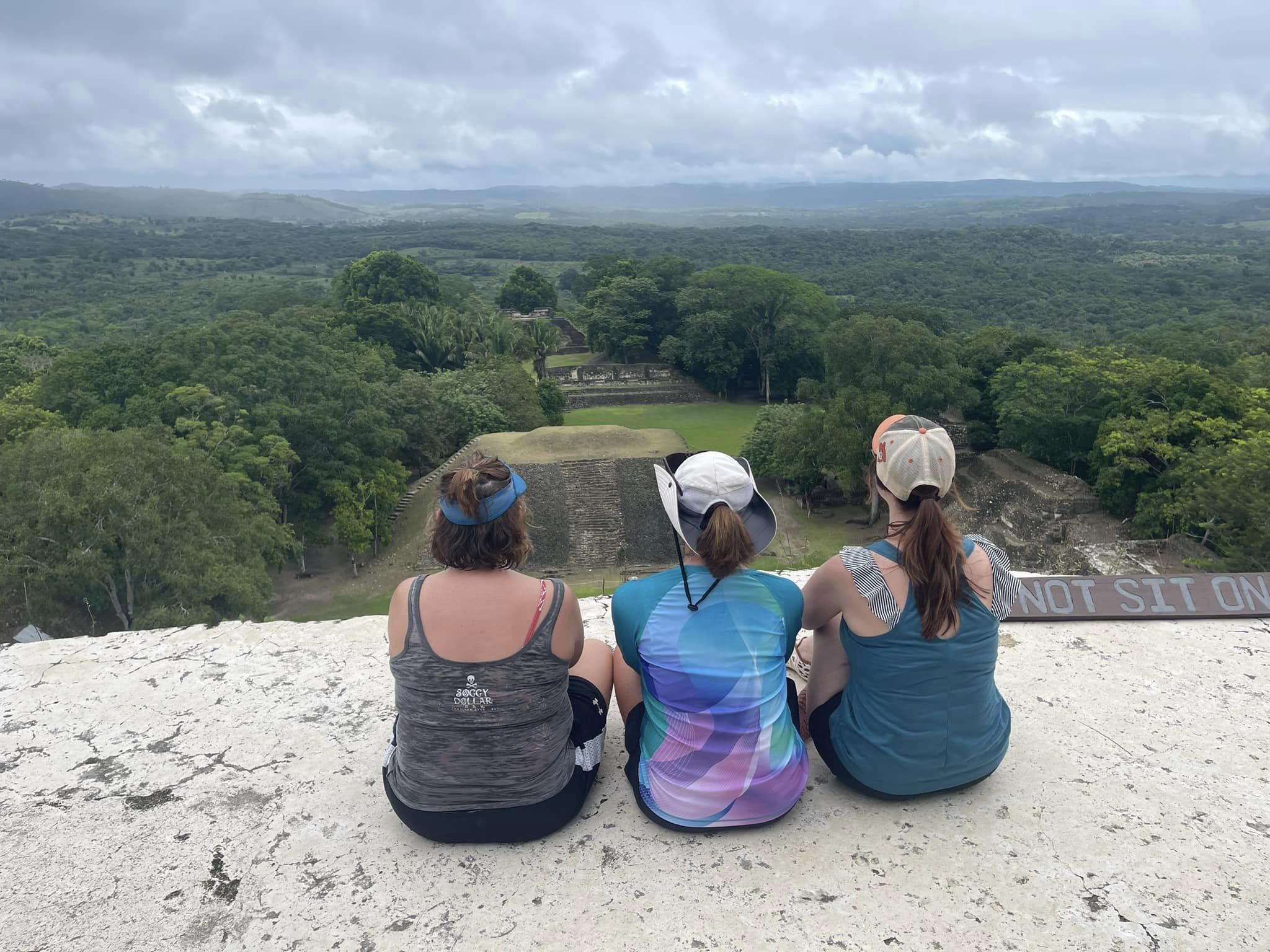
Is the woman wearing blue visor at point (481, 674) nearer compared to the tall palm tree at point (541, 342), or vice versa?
the woman wearing blue visor at point (481, 674)

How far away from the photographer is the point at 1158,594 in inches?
170

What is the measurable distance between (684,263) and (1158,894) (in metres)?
40.4

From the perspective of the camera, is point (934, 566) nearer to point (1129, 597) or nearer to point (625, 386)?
point (1129, 597)

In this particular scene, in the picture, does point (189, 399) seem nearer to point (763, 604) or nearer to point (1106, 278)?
point (763, 604)

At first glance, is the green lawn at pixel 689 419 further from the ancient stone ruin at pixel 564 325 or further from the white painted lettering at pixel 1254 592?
the white painted lettering at pixel 1254 592

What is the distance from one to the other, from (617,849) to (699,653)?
2.41 feet

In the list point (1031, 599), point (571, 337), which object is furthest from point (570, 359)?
point (1031, 599)

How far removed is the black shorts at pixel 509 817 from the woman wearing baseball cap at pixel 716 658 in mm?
241

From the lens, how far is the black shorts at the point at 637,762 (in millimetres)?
2531

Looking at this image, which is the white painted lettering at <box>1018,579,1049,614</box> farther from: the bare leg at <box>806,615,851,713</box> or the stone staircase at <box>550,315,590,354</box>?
the stone staircase at <box>550,315,590,354</box>

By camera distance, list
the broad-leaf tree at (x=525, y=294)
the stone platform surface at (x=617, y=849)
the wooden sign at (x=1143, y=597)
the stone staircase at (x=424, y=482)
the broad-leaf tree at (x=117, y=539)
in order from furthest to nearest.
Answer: the broad-leaf tree at (x=525, y=294), the stone staircase at (x=424, y=482), the broad-leaf tree at (x=117, y=539), the wooden sign at (x=1143, y=597), the stone platform surface at (x=617, y=849)

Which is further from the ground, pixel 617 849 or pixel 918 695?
pixel 918 695

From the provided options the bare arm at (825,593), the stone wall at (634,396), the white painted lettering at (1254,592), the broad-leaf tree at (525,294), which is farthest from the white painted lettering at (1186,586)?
the broad-leaf tree at (525,294)

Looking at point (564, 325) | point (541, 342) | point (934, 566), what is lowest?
point (564, 325)
